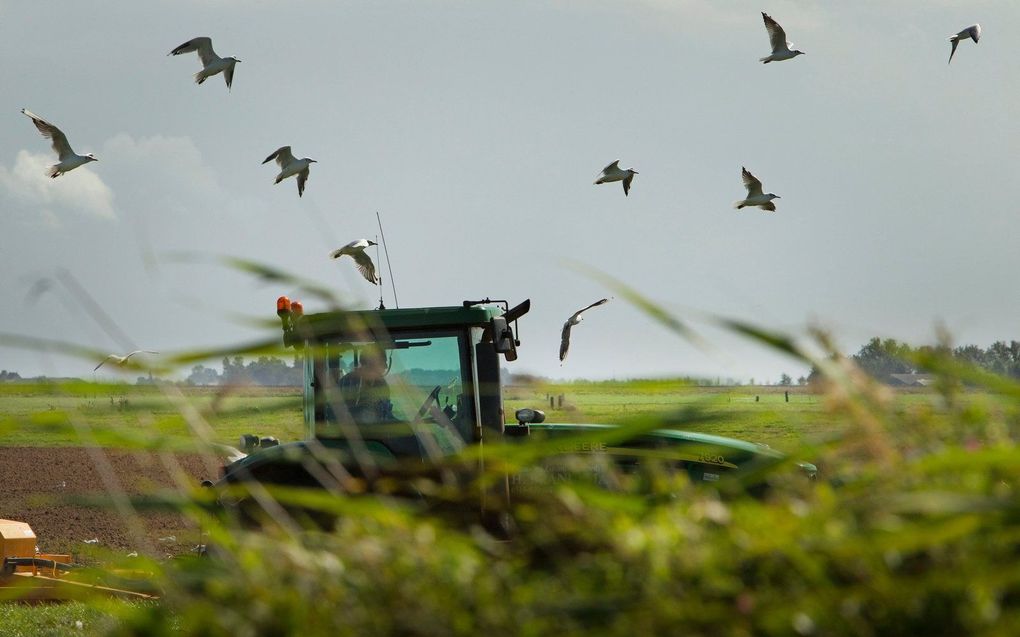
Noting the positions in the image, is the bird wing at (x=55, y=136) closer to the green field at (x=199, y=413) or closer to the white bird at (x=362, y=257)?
the white bird at (x=362, y=257)

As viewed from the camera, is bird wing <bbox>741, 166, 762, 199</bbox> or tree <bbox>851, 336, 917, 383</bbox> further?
bird wing <bbox>741, 166, 762, 199</bbox>

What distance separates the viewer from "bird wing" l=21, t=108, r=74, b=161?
17391 mm

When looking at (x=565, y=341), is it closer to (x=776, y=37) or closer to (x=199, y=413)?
(x=776, y=37)

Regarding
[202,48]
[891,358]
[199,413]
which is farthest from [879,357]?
[202,48]

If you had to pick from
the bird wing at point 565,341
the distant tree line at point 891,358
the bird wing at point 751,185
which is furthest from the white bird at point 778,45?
the distant tree line at point 891,358

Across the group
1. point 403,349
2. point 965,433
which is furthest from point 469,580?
point 403,349

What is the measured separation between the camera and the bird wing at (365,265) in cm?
1591

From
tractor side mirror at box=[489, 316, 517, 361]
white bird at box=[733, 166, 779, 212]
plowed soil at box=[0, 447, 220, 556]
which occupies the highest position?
white bird at box=[733, 166, 779, 212]

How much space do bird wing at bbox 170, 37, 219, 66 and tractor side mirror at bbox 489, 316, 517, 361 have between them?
11.3 metres

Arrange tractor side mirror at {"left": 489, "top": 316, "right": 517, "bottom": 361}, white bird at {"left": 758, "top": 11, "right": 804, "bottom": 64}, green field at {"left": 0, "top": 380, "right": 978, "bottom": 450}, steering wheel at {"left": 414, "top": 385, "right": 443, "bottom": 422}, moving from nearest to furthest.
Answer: green field at {"left": 0, "top": 380, "right": 978, "bottom": 450} → steering wheel at {"left": 414, "top": 385, "right": 443, "bottom": 422} → tractor side mirror at {"left": 489, "top": 316, "right": 517, "bottom": 361} → white bird at {"left": 758, "top": 11, "right": 804, "bottom": 64}

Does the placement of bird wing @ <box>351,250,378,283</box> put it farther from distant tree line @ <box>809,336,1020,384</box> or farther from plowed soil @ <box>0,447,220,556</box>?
distant tree line @ <box>809,336,1020,384</box>

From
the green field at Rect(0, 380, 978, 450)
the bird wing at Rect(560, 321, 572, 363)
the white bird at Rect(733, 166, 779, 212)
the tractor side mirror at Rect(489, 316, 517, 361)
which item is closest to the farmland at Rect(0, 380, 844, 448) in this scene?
the green field at Rect(0, 380, 978, 450)

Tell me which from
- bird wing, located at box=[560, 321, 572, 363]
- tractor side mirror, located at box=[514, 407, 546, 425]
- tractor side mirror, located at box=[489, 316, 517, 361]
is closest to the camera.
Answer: tractor side mirror, located at box=[489, 316, 517, 361]

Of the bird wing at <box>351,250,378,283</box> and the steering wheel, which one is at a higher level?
the bird wing at <box>351,250,378,283</box>
